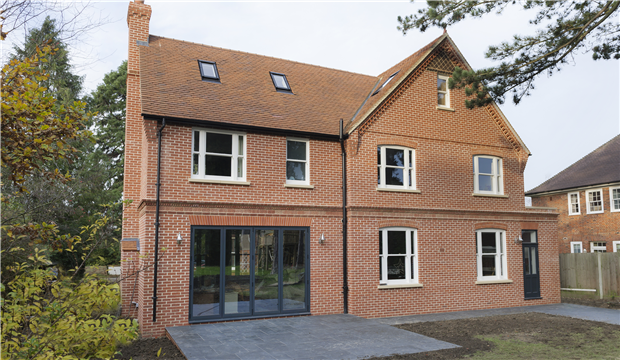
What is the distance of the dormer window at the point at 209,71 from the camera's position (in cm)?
1474

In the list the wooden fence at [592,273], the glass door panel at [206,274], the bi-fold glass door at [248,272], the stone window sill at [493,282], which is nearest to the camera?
the glass door panel at [206,274]

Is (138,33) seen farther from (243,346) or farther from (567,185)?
(567,185)

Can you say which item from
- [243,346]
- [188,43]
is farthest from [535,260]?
[188,43]

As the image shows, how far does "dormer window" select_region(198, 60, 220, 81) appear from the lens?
14.7m

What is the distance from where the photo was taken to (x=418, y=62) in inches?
611

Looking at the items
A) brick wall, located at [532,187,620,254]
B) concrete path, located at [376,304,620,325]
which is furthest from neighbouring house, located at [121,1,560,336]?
brick wall, located at [532,187,620,254]

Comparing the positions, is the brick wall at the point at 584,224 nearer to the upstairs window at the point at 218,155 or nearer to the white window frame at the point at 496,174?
the white window frame at the point at 496,174

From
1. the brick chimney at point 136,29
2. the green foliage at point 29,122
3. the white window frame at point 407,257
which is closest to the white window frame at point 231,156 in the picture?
the brick chimney at point 136,29

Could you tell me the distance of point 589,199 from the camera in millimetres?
24297

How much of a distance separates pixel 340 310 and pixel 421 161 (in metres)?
5.73

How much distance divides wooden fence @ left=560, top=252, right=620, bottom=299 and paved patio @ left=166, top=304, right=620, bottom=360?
5397mm

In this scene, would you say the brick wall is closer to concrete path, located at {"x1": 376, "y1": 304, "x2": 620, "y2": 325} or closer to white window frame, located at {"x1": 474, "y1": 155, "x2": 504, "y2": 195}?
white window frame, located at {"x1": 474, "y1": 155, "x2": 504, "y2": 195}

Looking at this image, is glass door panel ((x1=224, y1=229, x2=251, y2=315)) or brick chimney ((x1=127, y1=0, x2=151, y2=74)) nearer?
glass door panel ((x1=224, y1=229, x2=251, y2=315))

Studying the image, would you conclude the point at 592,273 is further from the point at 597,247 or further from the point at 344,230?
the point at 344,230
